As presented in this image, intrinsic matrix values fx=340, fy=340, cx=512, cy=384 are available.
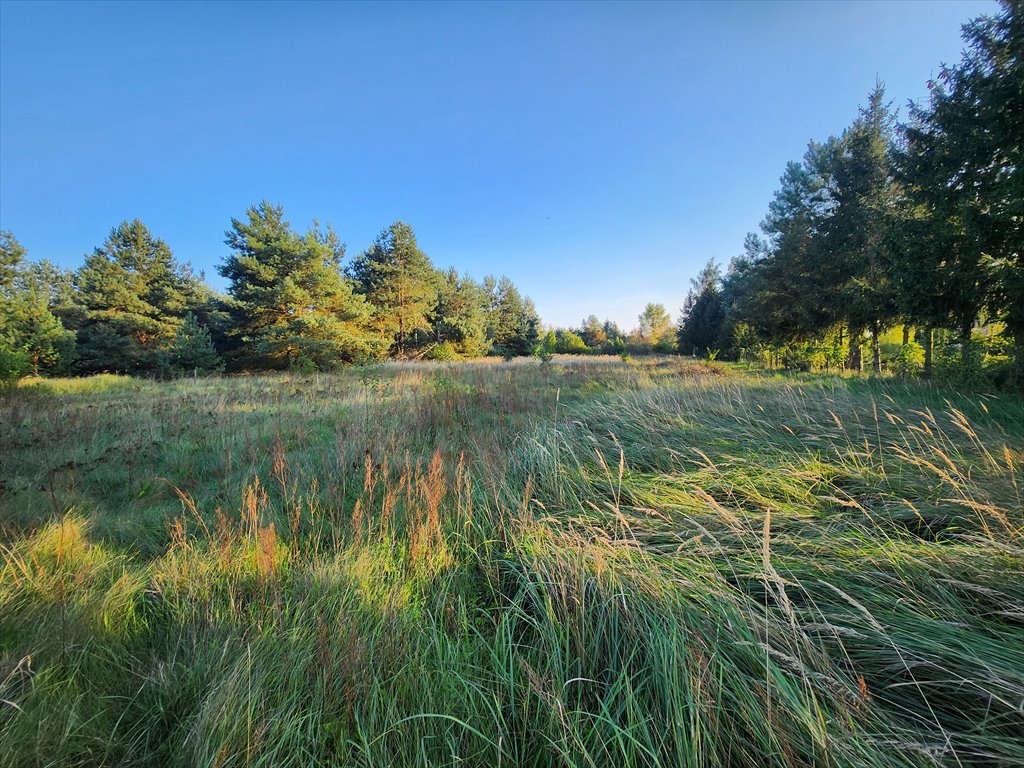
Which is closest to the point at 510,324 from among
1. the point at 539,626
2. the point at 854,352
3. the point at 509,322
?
the point at 509,322

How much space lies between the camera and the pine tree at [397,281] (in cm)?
2688

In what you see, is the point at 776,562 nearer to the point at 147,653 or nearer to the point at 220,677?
the point at 220,677

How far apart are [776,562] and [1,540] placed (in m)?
4.66

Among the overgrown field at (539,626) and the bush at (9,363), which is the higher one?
the bush at (9,363)

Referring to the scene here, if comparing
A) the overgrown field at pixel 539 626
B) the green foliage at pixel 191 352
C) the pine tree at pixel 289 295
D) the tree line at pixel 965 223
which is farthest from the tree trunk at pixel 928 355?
the green foliage at pixel 191 352

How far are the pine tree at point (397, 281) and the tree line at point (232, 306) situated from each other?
8 centimetres

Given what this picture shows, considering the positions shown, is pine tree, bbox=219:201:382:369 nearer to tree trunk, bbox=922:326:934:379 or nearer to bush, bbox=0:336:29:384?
bush, bbox=0:336:29:384

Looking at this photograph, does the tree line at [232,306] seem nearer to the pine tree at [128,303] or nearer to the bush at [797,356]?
the pine tree at [128,303]

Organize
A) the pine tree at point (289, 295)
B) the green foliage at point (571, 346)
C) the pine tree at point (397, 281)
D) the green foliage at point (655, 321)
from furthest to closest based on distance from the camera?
the green foliage at point (655, 321) < the green foliage at point (571, 346) < the pine tree at point (397, 281) < the pine tree at point (289, 295)

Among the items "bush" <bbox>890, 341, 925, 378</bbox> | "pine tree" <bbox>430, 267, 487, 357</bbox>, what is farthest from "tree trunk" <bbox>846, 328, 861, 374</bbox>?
"pine tree" <bbox>430, 267, 487, 357</bbox>

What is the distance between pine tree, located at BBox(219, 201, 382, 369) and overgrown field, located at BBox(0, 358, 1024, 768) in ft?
58.9

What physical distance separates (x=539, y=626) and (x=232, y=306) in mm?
26040

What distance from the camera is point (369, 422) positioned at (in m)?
5.16

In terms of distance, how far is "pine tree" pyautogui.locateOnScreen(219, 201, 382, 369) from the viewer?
19094 mm
